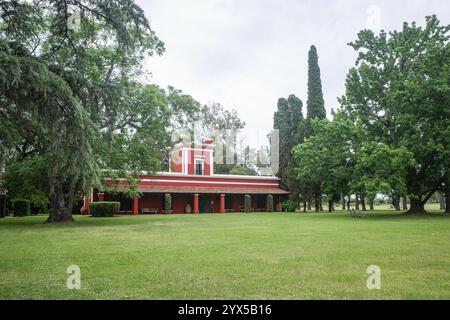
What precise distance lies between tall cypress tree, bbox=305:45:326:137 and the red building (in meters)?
8.35

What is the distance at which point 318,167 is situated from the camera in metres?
26.6

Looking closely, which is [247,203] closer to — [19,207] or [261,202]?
[261,202]

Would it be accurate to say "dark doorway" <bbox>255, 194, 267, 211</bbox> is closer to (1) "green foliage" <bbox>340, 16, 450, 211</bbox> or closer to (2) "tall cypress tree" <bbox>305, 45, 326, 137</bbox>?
(2) "tall cypress tree" <bbox>305, 45, 326, 137</bbox>

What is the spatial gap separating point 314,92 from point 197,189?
1614 centimetres

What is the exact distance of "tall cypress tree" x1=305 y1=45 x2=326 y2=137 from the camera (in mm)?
39969

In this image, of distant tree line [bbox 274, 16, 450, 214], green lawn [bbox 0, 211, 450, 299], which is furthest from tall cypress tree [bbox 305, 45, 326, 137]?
green lawn [bbox 0, 211, 450, 299]

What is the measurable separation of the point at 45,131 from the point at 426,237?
11.5 metres

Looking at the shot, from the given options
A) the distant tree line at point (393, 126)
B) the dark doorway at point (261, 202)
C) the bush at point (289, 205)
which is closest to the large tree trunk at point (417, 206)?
the distant tree line at point (393, 126)

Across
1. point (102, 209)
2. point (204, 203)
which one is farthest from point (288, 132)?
point (102, 209)

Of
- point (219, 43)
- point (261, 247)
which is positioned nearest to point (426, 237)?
point (261, 247)

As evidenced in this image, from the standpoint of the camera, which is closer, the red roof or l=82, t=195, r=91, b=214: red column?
l=82, t=195, r=91, b=214: red column

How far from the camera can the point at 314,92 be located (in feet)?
133

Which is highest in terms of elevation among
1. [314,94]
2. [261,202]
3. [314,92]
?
[314,92]

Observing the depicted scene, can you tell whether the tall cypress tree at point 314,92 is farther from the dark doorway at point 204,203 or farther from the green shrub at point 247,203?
the dark doorway at point 204,203
